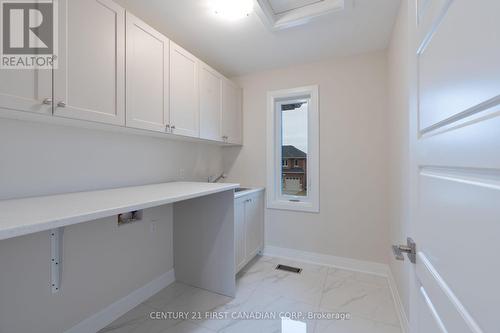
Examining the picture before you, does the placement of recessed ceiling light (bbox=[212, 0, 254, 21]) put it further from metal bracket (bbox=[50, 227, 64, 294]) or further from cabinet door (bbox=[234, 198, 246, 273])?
metal bracket (bbox=[50, 227, 64, 294])

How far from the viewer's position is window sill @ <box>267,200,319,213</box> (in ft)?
8.54

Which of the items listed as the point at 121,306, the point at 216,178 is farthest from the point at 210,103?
the point at 121,306

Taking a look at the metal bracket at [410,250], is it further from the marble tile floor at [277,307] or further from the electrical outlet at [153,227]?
the electrical outlet at [153,227]

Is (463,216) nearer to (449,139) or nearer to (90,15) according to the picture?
(449,139)

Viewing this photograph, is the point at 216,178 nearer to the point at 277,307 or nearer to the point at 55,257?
the point at 277,307

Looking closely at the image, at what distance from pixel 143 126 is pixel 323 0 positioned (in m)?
1.71

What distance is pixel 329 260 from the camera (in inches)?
98.6

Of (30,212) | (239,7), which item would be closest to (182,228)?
(30,212)

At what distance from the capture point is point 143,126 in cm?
159

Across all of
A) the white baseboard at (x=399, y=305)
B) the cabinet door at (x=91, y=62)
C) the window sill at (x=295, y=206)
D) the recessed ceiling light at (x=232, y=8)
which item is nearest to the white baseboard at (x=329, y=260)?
the white baseboard at (x=399, y=305)

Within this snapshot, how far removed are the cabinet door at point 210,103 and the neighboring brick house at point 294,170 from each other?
93cm

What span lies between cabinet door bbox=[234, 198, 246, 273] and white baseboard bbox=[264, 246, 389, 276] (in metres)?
0.60

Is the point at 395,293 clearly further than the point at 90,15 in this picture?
Yes

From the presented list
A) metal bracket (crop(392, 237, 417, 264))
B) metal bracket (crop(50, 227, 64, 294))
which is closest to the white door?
metal bracket (crop(392, 237, 417, 264))
